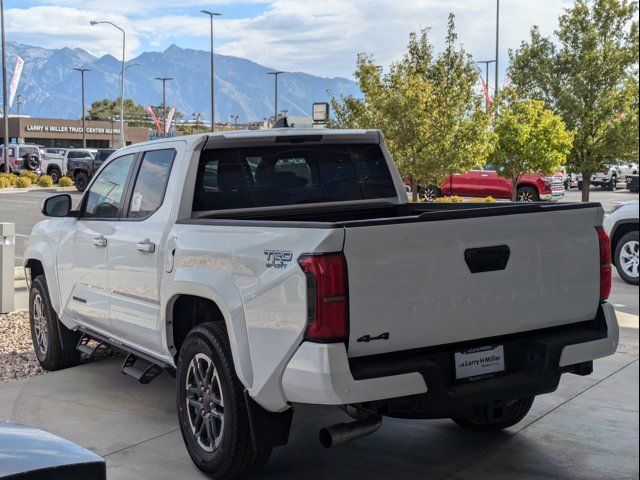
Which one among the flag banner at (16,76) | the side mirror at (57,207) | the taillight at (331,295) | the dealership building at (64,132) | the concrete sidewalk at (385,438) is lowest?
the concrete sidewalk at (385,438)

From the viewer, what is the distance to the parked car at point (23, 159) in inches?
1834

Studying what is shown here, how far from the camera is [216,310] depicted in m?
5.03

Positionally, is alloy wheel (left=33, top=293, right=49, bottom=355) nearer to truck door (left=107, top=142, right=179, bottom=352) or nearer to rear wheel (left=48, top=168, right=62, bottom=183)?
truck door (left=107, top=142, right=179, bottom=352)

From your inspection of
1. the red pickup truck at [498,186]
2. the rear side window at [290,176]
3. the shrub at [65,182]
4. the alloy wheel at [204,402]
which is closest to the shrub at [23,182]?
the shrub at [65,182]

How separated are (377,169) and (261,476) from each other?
247cm

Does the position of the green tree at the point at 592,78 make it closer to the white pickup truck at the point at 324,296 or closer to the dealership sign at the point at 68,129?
the white pickup truck at the point at 324,296

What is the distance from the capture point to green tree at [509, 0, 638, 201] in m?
26.5

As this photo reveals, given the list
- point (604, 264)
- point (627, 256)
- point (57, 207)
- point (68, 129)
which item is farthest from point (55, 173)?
point (68, 129)

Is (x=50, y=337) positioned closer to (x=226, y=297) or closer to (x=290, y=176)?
(x=290, y=176)

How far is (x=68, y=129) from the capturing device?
3819 inches

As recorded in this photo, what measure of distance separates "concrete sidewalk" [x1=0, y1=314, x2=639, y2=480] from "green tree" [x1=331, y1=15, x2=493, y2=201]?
Result: 45.6 ft

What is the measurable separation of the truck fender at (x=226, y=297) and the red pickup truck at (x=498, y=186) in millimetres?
24724

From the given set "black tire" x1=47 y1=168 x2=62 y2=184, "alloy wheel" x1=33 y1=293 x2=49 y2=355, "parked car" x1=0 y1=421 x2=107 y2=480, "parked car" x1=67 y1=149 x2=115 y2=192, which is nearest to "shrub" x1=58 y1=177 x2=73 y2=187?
"parked car" x1=67 y1=149 x2=115 y2=192

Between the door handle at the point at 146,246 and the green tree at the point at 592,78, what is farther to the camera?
the green tree at the point at 592,78
